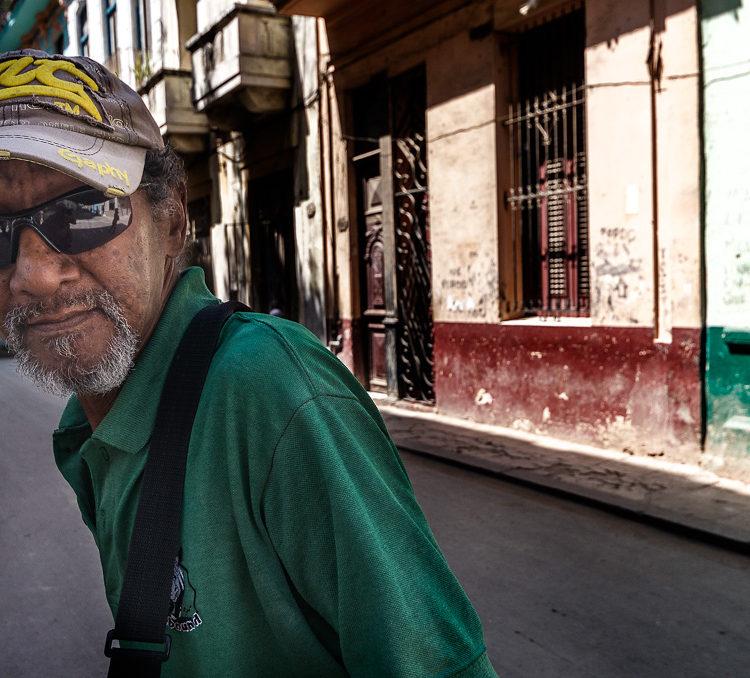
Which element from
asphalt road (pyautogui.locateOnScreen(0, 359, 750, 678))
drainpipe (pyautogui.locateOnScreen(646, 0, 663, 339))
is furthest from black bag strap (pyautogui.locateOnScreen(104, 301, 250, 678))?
drainpipe (pyautogui.locateOnScreen(646, 0, 663, 339))

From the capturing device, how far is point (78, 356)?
1264mm

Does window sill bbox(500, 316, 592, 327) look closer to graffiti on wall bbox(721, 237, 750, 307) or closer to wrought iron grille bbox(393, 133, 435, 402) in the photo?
graffiti on wall bbox(721, 237, 750, 307)

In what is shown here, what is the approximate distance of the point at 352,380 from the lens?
115 cm

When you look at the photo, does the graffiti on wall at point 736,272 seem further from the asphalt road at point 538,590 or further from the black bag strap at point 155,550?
the black bag strap at point 155,550

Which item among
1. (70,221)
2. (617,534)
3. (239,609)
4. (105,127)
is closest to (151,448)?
(239,609)

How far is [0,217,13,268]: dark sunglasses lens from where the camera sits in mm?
1248

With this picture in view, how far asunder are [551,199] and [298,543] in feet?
23.1

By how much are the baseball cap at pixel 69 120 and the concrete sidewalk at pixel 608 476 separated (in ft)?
14.2

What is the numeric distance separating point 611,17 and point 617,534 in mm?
4431

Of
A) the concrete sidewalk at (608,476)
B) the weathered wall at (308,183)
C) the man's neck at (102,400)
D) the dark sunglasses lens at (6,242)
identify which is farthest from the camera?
the weathered wall at (308,183)

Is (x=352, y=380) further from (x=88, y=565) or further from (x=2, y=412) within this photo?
(x=2, y=412)

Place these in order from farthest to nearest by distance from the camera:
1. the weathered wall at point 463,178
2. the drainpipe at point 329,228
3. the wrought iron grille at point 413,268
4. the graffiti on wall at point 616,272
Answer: the drainpipe at point 329,228, the wrought iron grille at point 413,268, the weathered wall at point 463,178, the graffiti on wall at point 616,272

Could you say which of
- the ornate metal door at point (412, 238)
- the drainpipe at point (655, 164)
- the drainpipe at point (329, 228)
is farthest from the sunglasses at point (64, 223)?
the drainpipe at point (329, 228)

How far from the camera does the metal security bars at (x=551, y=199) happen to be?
7254 mm
